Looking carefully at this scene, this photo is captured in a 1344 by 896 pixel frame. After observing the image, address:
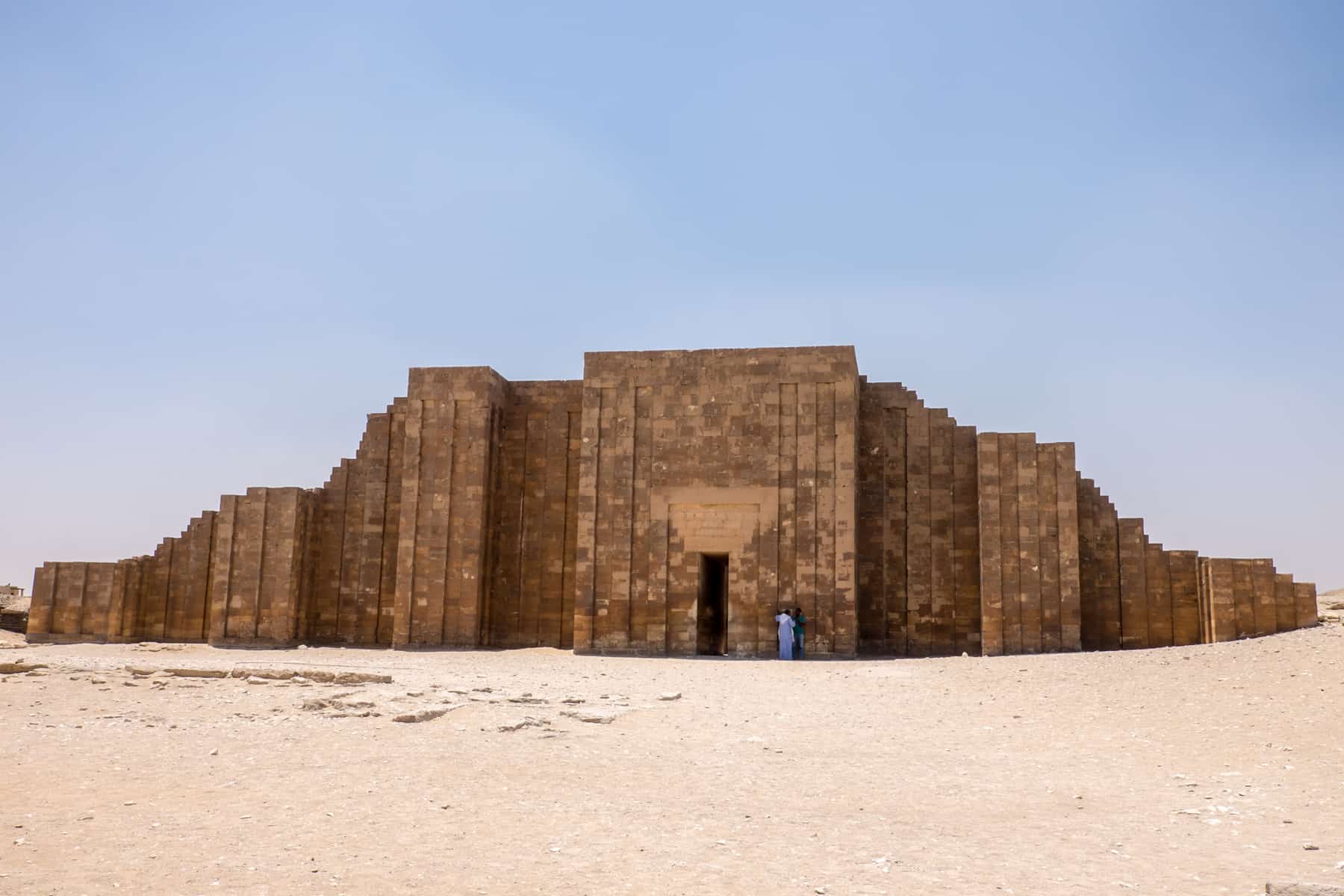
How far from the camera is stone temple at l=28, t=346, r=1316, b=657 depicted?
23.0 meters

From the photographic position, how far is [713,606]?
2500cm

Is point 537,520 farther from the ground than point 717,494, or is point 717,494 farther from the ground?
point 717,494

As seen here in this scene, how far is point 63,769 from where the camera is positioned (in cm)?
971

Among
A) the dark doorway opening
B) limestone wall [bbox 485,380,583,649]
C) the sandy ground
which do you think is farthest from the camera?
limestone wall [bbox 485,380,583,649]

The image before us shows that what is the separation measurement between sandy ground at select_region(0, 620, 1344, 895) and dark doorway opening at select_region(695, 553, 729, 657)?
7.31 metres

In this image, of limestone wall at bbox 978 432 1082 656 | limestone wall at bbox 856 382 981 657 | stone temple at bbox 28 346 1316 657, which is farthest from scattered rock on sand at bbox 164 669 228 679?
limestone wall at bbox 978 432 1082 656

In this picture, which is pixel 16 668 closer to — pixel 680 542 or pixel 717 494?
pixel 680 542

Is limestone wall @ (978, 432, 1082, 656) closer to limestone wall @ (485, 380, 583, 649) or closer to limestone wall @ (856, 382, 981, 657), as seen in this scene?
limestone wall @ (856, 382, 981, 657)

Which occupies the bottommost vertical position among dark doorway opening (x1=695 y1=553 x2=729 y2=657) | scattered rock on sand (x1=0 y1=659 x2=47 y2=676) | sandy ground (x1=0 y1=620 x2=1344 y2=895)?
sandy ground (x1=0 y1=620 x2=1344 y2=895)

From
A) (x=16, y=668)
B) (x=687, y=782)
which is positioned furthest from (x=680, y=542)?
(x=687, y=782)

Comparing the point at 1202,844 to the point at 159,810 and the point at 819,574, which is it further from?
the point at 819,574

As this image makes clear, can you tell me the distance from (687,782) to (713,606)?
15486 mm

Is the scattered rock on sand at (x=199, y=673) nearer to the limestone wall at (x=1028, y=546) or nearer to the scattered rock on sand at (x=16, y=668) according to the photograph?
the scattered rock on sand at (x=16, y=668)

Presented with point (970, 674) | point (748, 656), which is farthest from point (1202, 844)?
point (748, 656)
